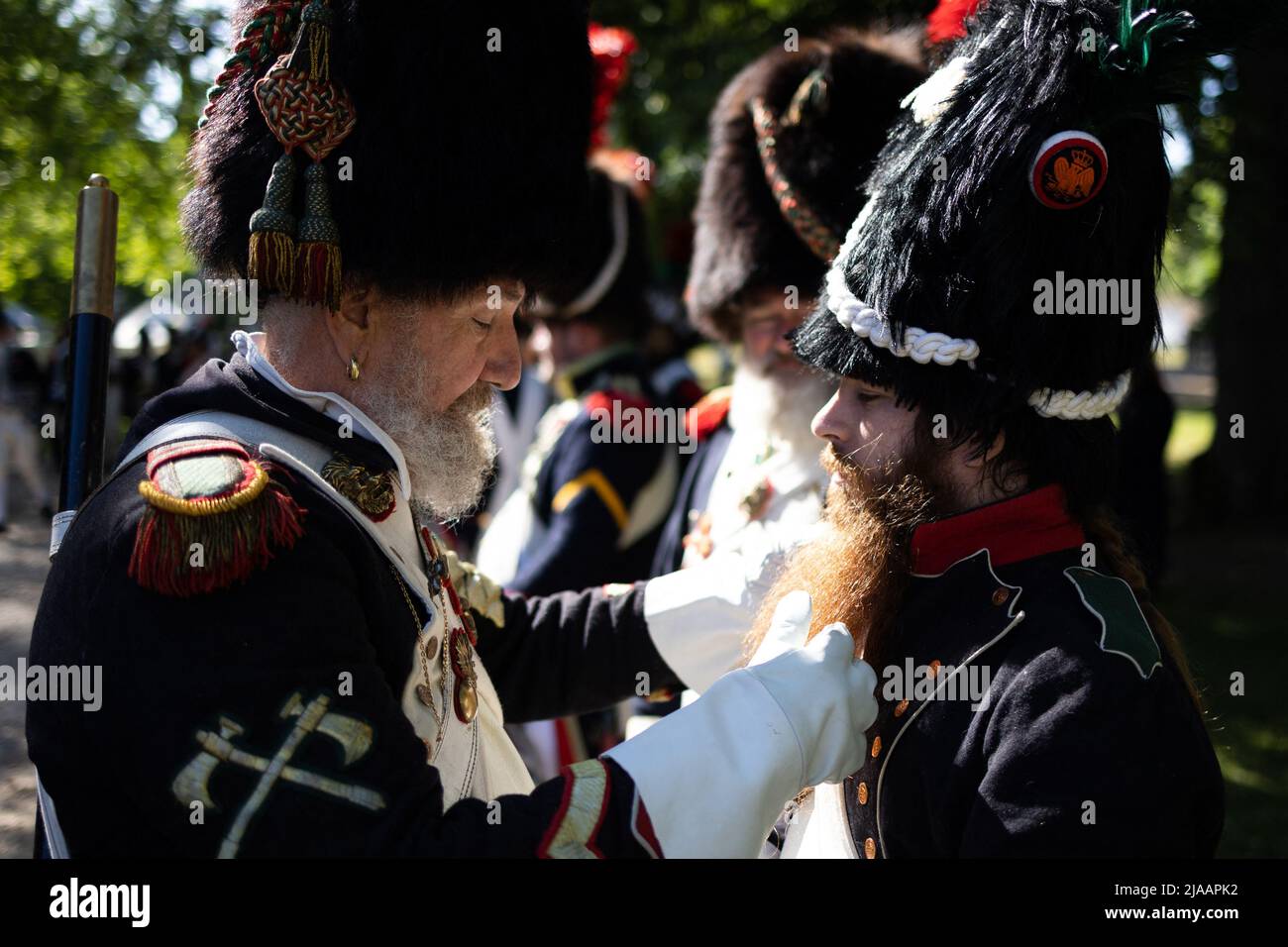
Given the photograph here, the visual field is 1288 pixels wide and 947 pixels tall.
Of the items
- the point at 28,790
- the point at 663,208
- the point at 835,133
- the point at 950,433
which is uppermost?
the point at 663,208

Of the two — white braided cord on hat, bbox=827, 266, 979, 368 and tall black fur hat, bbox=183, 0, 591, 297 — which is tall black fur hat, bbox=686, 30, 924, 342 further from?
tall black fur hat, bbox=183, 0, 591, 297

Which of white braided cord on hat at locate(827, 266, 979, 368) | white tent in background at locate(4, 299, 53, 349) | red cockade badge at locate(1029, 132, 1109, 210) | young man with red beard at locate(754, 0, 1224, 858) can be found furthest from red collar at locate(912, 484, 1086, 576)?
white tent in background at locate(4, 299, 53, 349)

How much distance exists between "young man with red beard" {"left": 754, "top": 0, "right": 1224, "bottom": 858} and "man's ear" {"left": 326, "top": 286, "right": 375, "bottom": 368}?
873 millimetres

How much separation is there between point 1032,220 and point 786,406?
1.63 m

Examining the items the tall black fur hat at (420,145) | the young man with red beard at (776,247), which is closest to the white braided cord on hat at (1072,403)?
the tall black fur hat at (420,145)

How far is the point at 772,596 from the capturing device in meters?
2.46

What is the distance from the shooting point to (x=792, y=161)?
376 centimetres

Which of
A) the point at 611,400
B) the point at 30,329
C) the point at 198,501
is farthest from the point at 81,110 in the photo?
the point at 30,329

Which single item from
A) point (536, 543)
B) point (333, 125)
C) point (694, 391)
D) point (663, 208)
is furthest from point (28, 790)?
point (663, 208)

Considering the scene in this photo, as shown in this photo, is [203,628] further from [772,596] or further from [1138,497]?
[1138,497]

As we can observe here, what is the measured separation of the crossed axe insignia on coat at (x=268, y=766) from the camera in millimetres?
1642

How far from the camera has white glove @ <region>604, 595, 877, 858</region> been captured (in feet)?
5.82

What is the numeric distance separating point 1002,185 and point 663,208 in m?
11.2

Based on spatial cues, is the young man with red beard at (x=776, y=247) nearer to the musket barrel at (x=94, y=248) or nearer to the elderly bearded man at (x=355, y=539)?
the elderly bearded man at (x=355, y=539)
